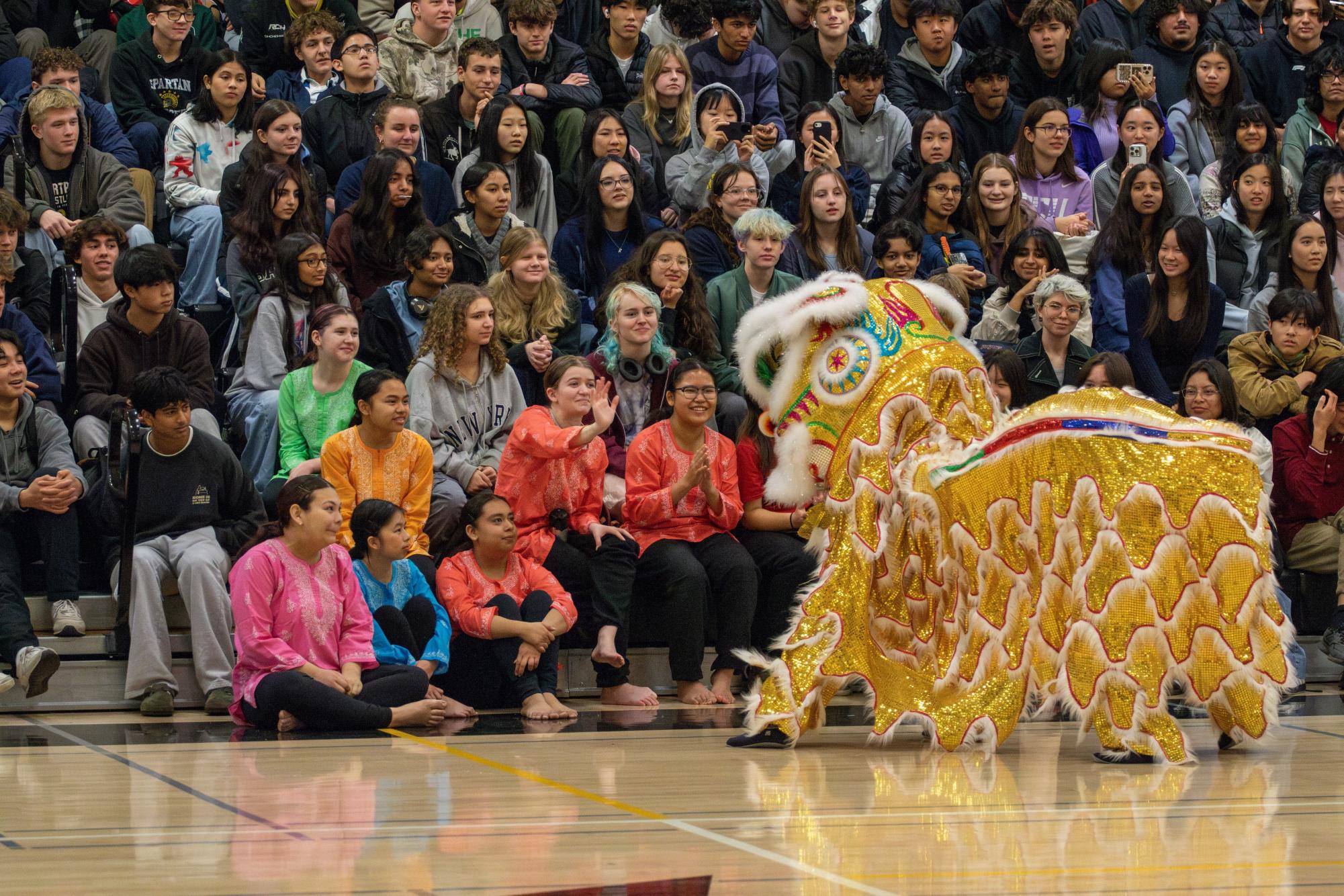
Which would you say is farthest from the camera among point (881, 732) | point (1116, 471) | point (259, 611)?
point (259, 611)

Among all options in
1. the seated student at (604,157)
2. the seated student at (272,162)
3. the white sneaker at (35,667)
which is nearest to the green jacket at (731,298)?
the seated student at (604,157)

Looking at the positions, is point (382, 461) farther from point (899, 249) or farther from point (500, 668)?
point (899, 249)

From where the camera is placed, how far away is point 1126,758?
529 cm

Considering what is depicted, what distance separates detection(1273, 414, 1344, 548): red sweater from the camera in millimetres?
7934

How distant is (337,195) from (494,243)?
0.84 meters

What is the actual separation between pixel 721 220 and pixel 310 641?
139 inches

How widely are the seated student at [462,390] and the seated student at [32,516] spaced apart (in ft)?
4.80

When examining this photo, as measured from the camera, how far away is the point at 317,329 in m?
7.60

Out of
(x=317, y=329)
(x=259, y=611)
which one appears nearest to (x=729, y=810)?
(x=259, y=611)

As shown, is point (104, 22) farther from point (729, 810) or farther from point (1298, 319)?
point (729, 810)

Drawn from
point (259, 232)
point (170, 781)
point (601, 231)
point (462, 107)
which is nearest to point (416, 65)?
point (462, 107)

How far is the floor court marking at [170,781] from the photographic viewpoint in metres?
4.31

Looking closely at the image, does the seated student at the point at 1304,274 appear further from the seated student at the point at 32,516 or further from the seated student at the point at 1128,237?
the seated student at the point at 32,516

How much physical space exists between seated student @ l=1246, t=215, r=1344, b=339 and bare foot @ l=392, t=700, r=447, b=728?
4.83 m
